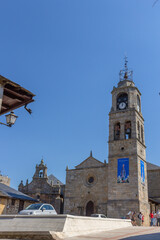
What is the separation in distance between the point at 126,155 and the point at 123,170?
1754mm

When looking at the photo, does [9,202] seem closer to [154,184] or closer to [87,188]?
[87,188]

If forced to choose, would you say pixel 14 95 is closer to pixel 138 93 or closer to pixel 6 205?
pixel 6 205

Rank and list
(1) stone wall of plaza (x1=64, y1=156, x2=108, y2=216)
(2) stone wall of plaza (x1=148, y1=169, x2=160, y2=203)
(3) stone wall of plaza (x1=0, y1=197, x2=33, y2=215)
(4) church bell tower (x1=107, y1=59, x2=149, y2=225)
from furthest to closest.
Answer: (2) stone wall of plaza (x1=148, y1=169, x2=160, y2=203), (1) stone wall of plaza (x1=64, y1=156, x2=108, y2=216), (4) church bell tower (x1=107, y1=59, x2=149, y2=225), (3) stone wall of plaza (x1=0, y1=197, x2=33, y2=215)

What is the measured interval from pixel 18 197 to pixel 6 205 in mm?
1670

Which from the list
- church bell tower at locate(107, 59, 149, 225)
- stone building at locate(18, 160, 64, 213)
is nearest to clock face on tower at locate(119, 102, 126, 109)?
church bell tower at locate(107, 59, 149, 225)

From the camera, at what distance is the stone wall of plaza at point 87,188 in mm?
29812

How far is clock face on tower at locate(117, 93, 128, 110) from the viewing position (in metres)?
32.3

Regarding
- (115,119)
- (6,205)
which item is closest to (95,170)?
(115,119)

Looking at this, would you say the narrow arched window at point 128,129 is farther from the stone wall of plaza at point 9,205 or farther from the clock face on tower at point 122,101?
the stone wall of plaza at point 9,205

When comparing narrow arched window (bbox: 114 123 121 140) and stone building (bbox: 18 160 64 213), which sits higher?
narrow arched window (bbox: 114 123 121 140)

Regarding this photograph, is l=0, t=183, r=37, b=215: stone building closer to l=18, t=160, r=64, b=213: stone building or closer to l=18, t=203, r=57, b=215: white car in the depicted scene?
l=18, t=160, r=64, b=213: stone building

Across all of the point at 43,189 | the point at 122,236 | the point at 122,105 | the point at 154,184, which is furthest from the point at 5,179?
the point at 122,236

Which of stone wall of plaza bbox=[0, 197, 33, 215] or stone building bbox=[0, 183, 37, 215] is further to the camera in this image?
stone wall of plaza bbox=[0, 197, 33, 215]

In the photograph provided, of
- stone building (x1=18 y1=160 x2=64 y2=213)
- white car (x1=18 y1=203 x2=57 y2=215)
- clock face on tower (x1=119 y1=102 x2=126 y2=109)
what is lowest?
white car (x1=18 y1=203 x2=57 y2=215)
